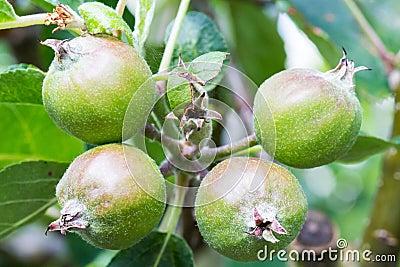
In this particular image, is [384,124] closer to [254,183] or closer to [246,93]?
[246,93]

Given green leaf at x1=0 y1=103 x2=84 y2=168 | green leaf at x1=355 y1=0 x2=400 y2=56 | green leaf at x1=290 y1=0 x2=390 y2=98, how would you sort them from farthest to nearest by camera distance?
green leaf at x1=355 y1=0 x2=400 y2=56 → green leaf at x1=290 y1=0 x2=390 y2=98 → green leaf at x1=0 y1=103 x2=84 y2=168

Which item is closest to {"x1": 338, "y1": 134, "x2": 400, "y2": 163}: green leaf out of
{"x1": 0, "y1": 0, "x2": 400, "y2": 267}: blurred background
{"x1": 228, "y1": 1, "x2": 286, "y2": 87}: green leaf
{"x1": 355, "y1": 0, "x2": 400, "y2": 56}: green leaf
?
{"x1": 0, "y1": 0, "x2": 400, "y2": 267}: blurred background

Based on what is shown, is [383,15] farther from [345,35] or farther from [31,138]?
[31,138]

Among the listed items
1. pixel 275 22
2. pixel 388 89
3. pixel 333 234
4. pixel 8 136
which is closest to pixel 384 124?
pixel 275 22

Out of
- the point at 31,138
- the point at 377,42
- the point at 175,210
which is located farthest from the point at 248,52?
the point at 175,210

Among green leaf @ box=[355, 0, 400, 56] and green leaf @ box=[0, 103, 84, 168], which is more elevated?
green leaf @ box=[355, 0, 400, 56]

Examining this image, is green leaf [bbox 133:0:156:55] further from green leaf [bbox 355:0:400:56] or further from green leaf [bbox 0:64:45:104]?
green leaf [bbox 355:0:400:56]
